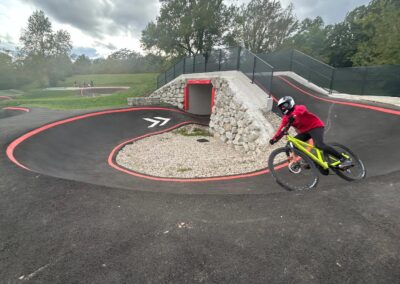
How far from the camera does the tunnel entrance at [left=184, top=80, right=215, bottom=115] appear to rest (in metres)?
18.3

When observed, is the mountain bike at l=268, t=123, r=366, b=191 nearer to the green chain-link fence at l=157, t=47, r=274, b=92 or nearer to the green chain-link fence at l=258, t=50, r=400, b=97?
the green chain-link fence at l=157, t=47, r=274, b=92

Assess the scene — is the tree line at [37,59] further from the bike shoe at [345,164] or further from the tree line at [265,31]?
the bike shoe at [345,164]

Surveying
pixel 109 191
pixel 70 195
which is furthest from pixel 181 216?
pixel 70 195

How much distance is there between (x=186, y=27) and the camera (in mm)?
28328

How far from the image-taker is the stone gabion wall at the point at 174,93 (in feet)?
60.8

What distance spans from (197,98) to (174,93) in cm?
224

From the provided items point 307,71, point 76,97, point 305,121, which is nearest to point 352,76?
point 307,71

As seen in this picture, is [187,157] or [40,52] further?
[40,52]

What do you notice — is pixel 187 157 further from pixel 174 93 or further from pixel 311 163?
pixel 174 93

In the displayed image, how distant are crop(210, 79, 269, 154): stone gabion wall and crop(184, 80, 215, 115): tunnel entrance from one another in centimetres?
418

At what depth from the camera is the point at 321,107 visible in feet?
40.3

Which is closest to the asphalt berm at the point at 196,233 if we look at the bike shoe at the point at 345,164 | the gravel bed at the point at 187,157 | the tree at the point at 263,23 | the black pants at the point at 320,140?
the bike shoe at the point at 345,164

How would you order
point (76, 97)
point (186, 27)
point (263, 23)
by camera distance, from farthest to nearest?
1. point (263, 23)
2. point (76, 97)
3. point (186, 27)

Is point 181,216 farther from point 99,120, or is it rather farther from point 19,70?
point 19,70
